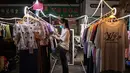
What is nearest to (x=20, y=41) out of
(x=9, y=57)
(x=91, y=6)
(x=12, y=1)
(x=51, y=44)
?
(x=51, y=44)

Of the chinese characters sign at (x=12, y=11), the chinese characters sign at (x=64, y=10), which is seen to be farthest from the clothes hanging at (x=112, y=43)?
the chinese characters sign at (x=12, y=11)

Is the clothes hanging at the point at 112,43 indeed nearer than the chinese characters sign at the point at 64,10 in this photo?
Yes

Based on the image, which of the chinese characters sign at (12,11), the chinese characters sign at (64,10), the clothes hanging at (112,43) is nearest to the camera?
the clothes hanging at (112,43)

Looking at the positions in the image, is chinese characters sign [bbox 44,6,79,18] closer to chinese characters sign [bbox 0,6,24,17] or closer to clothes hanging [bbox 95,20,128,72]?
chinese characters sign [bbox 0,6,24,17]

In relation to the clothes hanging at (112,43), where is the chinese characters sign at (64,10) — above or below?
above

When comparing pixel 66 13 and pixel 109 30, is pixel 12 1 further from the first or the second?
pixel 109 30

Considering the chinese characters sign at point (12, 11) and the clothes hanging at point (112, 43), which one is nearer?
the clothes hanging at point (112, 43)

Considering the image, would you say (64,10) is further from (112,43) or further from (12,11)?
(112,43)

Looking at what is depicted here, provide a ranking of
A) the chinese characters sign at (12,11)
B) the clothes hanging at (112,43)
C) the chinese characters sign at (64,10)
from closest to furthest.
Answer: the clothes hanging at (112,43)
the chinese characters sign at (64,10)
the chinese characters sign at (12,11)

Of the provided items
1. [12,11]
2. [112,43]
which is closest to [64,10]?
[12,11]

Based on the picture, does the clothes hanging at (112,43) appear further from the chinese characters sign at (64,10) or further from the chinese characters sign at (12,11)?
the chinese characters sign at (12,11)

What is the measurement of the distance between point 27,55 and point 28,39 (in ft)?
1.29

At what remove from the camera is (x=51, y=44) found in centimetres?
566

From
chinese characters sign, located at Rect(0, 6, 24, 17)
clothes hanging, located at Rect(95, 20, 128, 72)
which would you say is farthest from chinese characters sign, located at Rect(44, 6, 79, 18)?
clothes hanging, located at Rect(95, 20, 128, 72)
